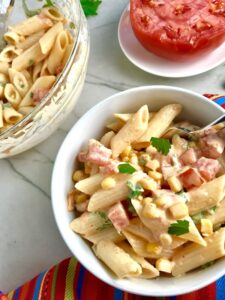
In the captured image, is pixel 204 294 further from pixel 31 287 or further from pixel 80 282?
pixel 31 287

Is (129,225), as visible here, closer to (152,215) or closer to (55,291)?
(152,215)

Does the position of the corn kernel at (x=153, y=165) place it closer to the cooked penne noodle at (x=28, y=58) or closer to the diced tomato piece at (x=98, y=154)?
the diced tomato piece at (x=98, y=154)

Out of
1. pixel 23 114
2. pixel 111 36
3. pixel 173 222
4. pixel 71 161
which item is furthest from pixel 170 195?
pixel 111 36

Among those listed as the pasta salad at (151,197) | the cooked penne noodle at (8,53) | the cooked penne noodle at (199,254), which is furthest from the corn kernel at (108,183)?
the cooked penne noodle at (8,53)

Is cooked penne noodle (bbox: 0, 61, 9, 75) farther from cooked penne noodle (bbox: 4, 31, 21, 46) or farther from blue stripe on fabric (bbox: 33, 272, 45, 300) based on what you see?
blue stripe on fabric (bbox: 33, 272, 45, 300)

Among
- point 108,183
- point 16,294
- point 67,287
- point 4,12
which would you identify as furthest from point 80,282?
point 4,12
